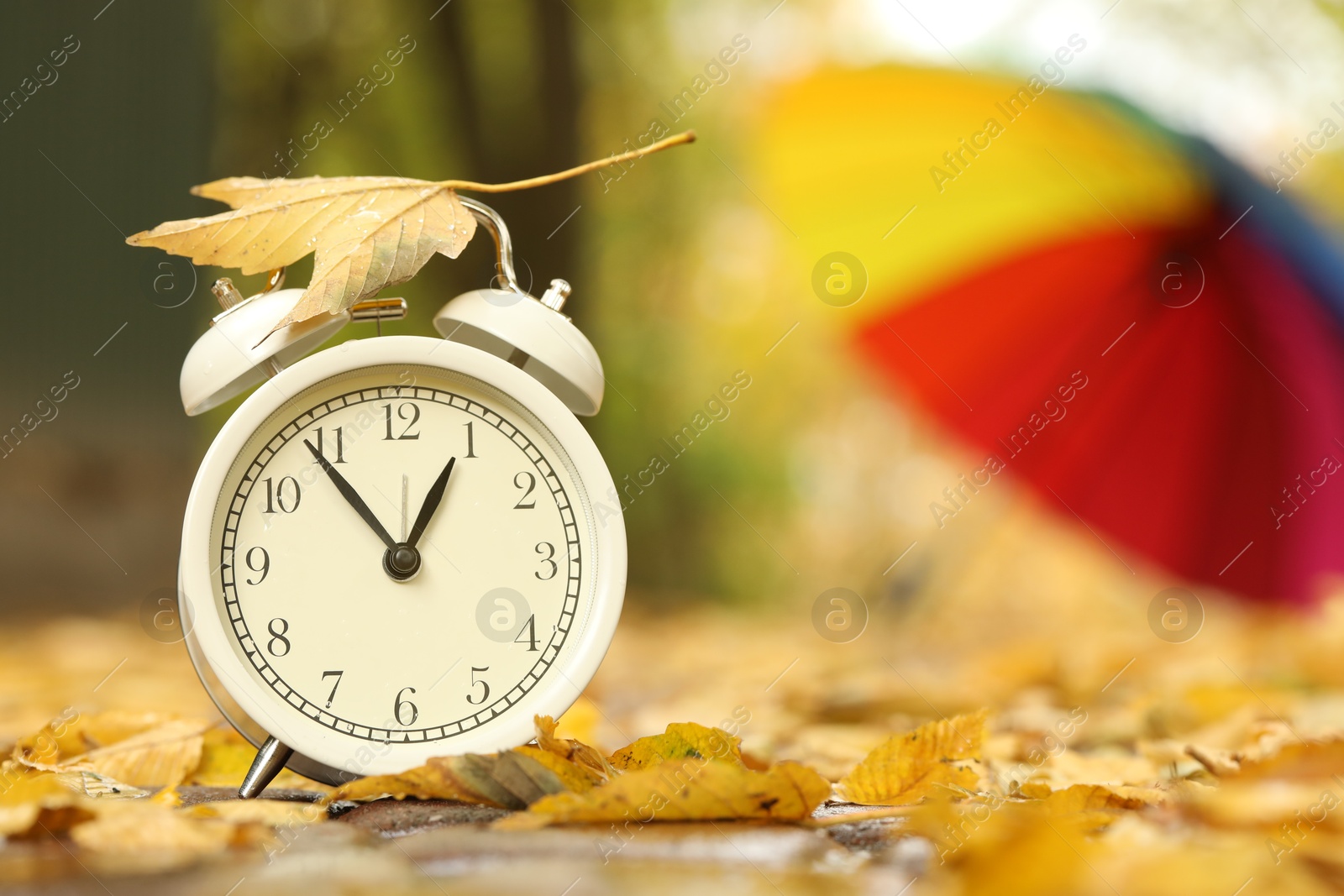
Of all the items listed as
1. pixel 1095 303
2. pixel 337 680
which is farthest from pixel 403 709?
pixel 1095 303

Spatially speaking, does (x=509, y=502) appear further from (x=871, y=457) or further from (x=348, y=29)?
(x=871, y=457)

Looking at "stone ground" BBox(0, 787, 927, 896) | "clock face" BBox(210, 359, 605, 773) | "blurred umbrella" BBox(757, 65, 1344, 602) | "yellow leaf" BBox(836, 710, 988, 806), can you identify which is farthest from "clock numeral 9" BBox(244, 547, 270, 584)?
"blurred umbrella" BBox(757, 65, 1344, 602)

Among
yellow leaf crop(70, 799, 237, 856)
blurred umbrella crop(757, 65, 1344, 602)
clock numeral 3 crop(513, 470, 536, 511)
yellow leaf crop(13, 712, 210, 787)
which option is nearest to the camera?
yellow leaf crop(70, 799, 237, 856)

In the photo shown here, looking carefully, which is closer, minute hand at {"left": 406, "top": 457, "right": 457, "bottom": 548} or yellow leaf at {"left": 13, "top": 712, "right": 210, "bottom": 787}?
minute hand at {"left": 406, "top": 457, "right": 457, "bottom": 548}

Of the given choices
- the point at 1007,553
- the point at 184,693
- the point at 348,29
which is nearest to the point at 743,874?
the point at 184,693

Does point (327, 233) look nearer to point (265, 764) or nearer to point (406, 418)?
point (406, 418)

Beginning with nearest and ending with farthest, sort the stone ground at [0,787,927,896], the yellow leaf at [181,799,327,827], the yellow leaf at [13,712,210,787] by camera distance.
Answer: the stone ground at [0,787,927,896]
the yellow leaf at [181,799,327,827]
the yellow leaf at [13,712,210,787]

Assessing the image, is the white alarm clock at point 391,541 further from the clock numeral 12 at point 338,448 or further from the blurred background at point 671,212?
the blurred background at point 671,212

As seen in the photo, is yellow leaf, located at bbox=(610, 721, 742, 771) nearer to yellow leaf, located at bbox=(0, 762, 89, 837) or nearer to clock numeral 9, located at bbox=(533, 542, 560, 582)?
clock numeral 9, located at bbox=(533, 542, 560, 582)
